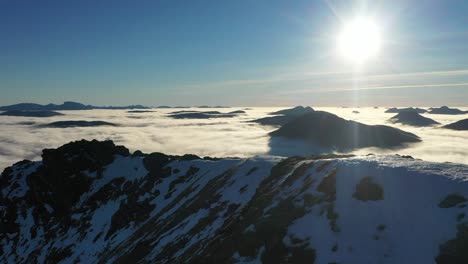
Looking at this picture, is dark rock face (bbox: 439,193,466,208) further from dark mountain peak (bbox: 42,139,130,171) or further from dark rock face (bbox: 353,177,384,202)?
dark mountain peak (bbox: 42,139,130,171)

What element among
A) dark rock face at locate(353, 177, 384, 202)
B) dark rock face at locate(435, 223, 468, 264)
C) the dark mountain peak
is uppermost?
dark rock face at locate(353, 177, 384, 202)

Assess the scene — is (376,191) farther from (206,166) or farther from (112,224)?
(112,224)

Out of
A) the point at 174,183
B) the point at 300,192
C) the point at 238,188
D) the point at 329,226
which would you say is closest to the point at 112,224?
the point at 174,183

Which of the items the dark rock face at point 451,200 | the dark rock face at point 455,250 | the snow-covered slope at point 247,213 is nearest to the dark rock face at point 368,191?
the snow-covered slope at point 247,213

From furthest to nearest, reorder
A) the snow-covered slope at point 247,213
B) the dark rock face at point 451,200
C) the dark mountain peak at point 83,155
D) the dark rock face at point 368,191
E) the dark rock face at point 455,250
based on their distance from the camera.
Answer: the dark mountain peak at point 83,155, the dark rock face at point 368,191, the dark rock face at point 451,200, the snow-covered slope at point 247,213, the dark rock face at point 455,250

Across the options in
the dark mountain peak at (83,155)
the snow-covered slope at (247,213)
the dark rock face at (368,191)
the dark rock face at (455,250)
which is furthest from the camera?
the dark mountain peak at (83,155)

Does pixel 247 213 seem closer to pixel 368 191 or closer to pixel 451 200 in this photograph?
pixel 368 191

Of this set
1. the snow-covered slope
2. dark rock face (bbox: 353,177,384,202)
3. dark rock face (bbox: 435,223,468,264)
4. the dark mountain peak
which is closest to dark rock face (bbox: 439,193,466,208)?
the snow-covered slope

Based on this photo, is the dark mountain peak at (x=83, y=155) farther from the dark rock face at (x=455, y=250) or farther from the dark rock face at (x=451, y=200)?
the dark rock face at (x=455, y=250)

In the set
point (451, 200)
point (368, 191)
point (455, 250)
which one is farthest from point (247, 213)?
point (455, 250)
